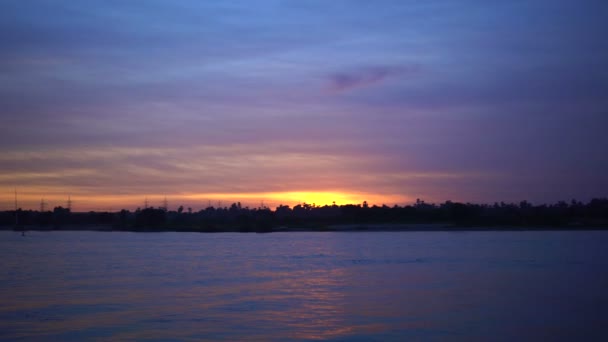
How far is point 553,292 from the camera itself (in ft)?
92.3

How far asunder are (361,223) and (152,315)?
125 meters

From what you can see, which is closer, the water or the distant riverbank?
the water

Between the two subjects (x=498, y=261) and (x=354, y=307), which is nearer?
(x=354, y=307)

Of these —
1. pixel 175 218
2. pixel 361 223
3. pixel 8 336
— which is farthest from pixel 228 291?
pixel 175 218

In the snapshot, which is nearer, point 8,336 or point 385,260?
Result: point 8,336

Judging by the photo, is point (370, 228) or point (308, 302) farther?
point (370, 228)

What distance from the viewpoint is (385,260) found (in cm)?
4778

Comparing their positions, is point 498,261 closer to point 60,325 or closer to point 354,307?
point 354,307

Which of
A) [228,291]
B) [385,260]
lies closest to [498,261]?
[385,260]

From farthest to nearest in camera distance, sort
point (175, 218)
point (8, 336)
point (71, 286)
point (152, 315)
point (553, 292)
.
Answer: point (175, 218) < point (71, 286) < point (553, 292) < point (152, 315) < point (8, 336)

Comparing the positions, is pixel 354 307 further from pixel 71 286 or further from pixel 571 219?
pixel 571 219

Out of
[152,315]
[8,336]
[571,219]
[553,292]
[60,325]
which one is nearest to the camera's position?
[8,336]

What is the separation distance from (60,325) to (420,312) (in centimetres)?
1248

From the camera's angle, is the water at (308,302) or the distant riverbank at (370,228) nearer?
the water at (308,302)
